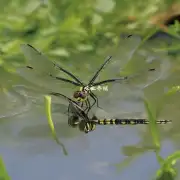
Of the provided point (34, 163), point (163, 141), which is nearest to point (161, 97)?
point (163, 141)

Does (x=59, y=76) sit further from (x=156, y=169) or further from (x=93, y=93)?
(x=156, y=169)

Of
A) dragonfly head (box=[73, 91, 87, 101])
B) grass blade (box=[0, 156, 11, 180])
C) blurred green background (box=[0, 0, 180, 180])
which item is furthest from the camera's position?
blurred green background (box=[0, 0, 180, 180])

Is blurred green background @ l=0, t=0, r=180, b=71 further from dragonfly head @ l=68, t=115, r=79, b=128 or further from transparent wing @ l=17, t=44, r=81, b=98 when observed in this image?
dragonfly head @ l=68, t=115, r=79, b=128

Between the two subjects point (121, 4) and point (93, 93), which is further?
point (121, 4)

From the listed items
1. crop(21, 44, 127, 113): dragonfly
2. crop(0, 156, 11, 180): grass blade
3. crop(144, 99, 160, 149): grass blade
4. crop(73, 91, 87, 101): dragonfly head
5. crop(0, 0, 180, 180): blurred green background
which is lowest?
crop(0, 156, 11, 180): grass blade

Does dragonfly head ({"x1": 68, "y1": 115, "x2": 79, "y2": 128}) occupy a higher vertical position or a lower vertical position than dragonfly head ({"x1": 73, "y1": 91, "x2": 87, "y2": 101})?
lower

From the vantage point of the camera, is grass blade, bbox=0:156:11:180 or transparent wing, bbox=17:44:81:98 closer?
grass blade, bbox=0:156:11:180

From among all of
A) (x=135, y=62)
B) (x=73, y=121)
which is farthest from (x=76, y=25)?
(x=73, y=121)

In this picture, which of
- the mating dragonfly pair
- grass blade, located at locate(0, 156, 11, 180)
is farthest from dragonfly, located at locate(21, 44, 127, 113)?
grass blade, located at locate(0, 156, 11, 180)
